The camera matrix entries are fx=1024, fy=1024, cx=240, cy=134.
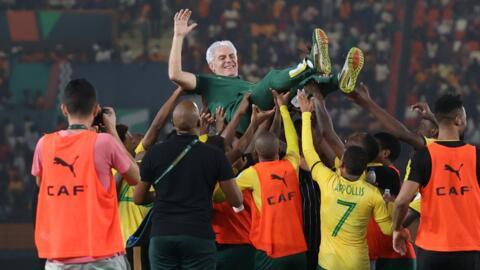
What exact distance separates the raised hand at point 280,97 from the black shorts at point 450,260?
1.47 metres

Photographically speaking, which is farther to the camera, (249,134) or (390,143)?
(390,143)

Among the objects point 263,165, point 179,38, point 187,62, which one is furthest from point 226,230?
point 187,62

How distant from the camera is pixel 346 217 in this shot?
6.41 m

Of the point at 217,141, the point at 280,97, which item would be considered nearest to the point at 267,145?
the point at 217,141

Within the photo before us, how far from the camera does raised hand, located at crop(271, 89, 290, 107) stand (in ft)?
23.0

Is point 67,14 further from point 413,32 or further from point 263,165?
point 263,165

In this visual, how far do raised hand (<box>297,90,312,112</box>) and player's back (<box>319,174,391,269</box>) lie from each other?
23.5 inches

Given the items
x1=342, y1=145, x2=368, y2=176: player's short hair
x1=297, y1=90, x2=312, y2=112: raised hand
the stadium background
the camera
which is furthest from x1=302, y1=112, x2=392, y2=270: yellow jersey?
the stadium background

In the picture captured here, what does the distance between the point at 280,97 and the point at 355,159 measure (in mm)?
986

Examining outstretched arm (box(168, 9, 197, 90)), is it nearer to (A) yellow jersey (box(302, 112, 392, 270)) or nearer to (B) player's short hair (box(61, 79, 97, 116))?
(A) yellow jersey (box(302, 112, 392, 270))

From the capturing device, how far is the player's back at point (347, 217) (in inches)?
251

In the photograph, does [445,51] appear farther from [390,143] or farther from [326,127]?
[326,127]

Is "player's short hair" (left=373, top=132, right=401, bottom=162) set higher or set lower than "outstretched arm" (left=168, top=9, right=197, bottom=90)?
lower

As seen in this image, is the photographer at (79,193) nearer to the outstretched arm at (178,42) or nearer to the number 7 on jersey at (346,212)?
the number 7 on jersey at (346,212)
